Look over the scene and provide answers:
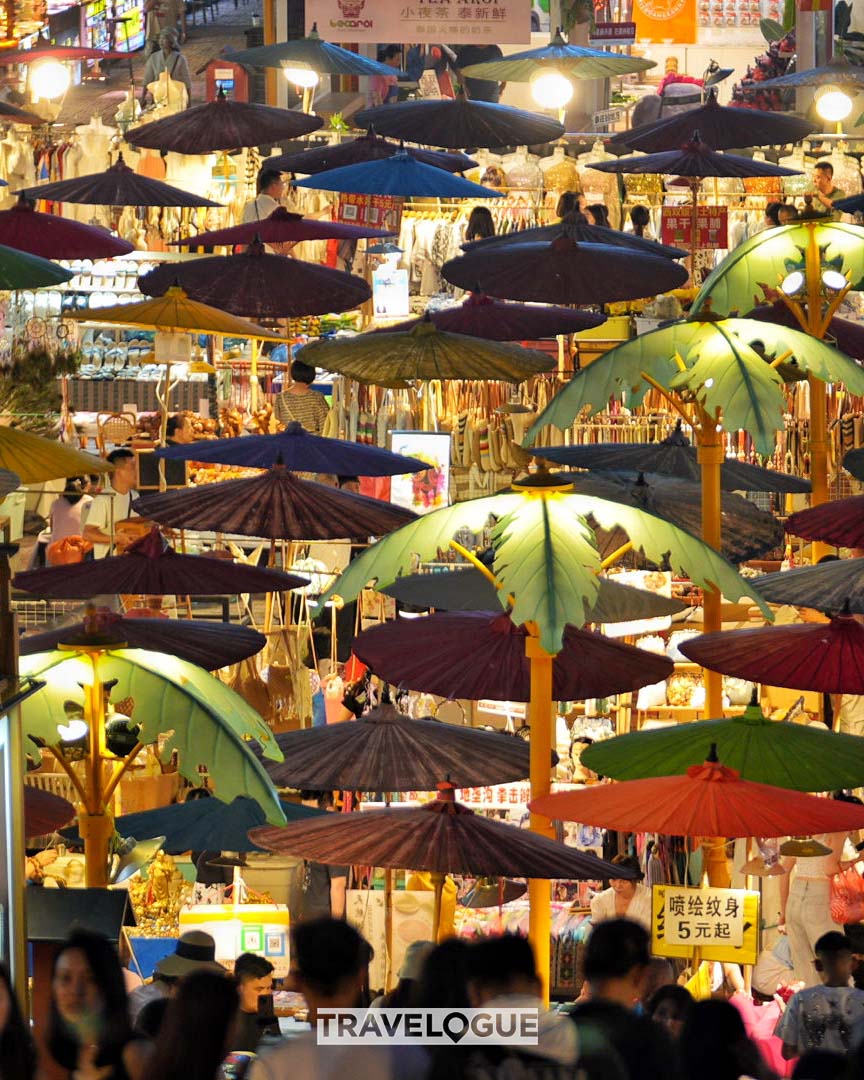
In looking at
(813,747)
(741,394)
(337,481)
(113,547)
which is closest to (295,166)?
(337,481)

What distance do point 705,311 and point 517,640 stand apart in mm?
2173

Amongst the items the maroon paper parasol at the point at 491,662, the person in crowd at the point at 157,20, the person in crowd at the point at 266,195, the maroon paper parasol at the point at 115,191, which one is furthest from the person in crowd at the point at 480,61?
the maroon paper parasol at the point at 491,662

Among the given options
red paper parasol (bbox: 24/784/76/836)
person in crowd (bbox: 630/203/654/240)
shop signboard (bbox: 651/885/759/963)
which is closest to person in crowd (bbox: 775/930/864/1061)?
shop signboard (bbox: 651/885/759/963)

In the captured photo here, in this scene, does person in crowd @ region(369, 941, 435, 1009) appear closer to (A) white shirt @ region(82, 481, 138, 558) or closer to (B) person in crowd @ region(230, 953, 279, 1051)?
(B) person in crowd @ region(230, 953, 279, 1051)

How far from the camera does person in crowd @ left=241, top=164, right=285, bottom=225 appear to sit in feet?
53.9

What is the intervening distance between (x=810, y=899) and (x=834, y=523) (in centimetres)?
176

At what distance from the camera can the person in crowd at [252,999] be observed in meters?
7.98

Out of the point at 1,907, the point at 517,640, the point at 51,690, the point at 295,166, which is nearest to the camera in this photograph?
the point at 1,907

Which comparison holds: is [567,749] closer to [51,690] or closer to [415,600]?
[415,600]

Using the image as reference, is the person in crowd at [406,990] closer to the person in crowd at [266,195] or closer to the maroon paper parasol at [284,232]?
the maroon paper parasol at [284,232]

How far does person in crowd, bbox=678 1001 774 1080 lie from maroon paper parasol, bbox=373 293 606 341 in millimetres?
8038

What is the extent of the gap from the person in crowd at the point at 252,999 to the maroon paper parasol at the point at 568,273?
5.20 m

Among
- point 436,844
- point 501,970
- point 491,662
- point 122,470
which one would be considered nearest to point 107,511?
point 122,470

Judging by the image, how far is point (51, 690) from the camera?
732 centimetres
